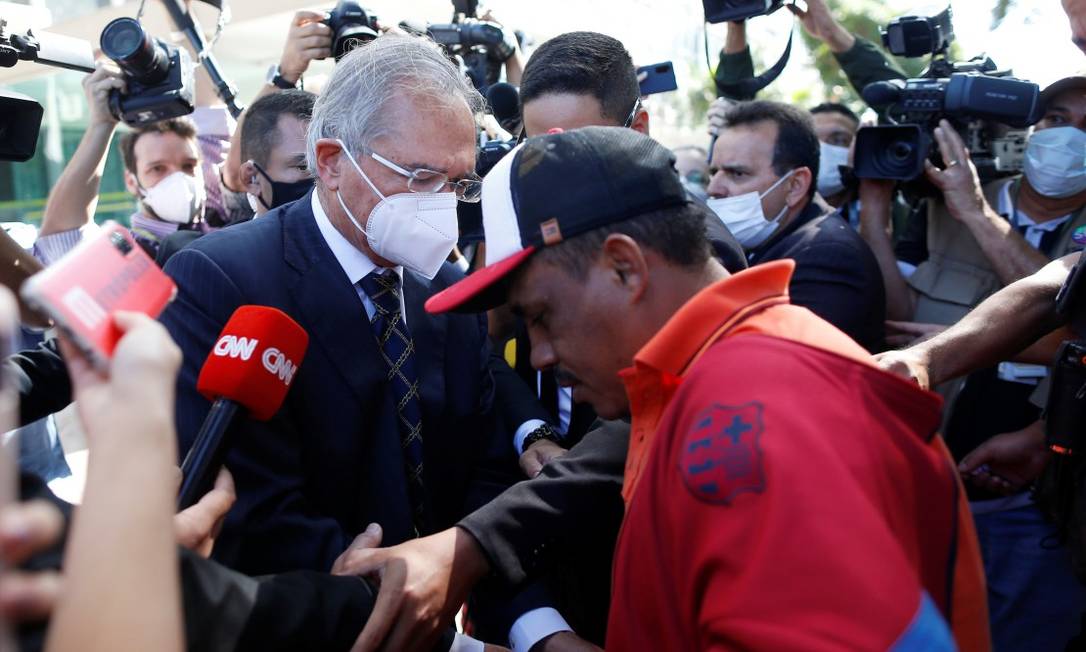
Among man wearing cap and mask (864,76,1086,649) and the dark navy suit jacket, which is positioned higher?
the dark navy suit jacket

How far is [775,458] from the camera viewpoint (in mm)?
1175

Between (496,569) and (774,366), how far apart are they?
105cm

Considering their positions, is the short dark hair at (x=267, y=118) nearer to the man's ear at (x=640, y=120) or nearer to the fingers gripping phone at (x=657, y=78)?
the man's ear at (x=640, y=120)

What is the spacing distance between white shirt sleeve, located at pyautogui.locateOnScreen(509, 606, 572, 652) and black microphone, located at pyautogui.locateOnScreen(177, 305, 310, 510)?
85 cm

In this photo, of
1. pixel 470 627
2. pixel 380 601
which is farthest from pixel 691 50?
pixel 380 601

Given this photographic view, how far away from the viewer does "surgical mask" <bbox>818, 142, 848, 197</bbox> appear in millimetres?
4758

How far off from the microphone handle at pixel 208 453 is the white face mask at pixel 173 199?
9.93 feet

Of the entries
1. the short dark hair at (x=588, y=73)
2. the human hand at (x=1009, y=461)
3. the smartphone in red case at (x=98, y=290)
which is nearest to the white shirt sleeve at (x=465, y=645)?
the smartphone in red case at (x=98, y=290)

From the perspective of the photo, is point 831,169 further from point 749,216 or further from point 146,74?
point 146,74

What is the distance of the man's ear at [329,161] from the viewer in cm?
253

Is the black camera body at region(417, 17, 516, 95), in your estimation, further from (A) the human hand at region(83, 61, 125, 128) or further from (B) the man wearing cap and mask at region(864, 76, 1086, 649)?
(B) the man wearing cap and mask at region(864, 76, 1086, 649)

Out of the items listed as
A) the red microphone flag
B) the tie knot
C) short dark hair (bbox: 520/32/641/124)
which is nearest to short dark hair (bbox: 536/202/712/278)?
the red microphone flag

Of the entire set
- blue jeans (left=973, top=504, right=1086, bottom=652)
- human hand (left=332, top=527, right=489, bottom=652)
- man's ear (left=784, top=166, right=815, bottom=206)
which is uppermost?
human hand (left=332, top=527, right=489, bottom=652)

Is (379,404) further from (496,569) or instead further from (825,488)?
(825,488)
